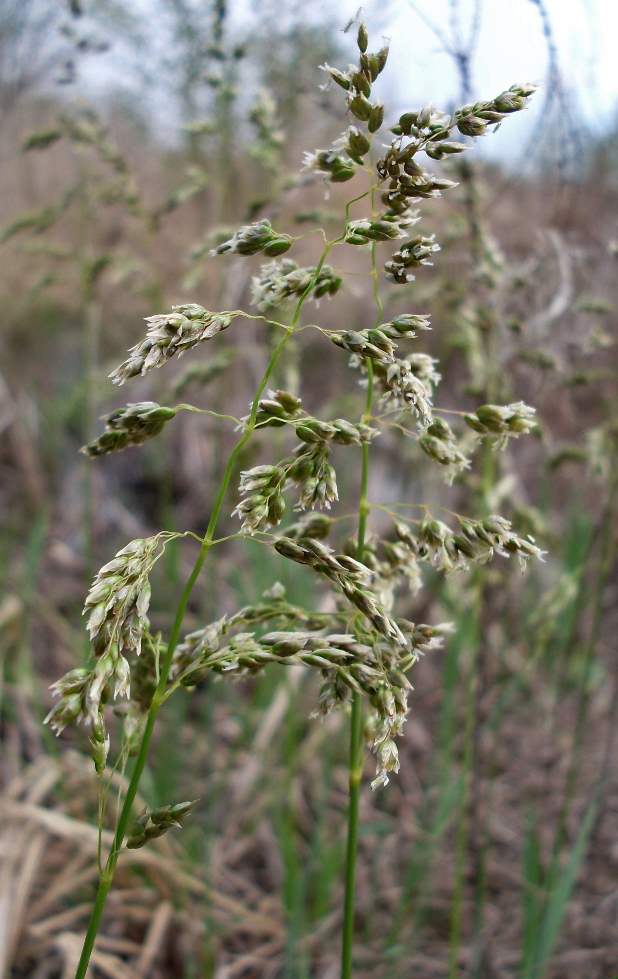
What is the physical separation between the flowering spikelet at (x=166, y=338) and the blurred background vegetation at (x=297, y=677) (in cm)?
81

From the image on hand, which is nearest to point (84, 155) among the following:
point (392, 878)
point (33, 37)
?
point (33, 37)

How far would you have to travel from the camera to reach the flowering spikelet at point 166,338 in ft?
2.47

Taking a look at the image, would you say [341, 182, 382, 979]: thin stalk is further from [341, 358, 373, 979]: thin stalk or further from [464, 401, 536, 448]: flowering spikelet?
[464, 401, 536, 448]: flowering spikelet

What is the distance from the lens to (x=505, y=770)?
10.3ft

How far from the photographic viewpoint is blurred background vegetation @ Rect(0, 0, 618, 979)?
6.26ft

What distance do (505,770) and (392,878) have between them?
32.4 inches

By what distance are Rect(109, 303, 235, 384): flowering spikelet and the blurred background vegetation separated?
808 mm

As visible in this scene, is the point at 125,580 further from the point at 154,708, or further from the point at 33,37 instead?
the point at 33,37

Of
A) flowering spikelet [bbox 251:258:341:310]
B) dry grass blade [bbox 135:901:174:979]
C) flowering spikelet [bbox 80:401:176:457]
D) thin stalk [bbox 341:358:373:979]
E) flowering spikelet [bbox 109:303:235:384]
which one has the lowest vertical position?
dry grass blade [bbox 135:901:174:979]

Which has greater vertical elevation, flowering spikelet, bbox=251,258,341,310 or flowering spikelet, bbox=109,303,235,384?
flowering spikelet, bbox=251,258,341,310

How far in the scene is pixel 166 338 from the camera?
0.76 m

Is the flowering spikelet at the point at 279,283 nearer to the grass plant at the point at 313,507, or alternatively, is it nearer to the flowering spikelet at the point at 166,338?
the grass plant at the point at 313,507

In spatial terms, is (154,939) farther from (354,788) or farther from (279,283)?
(279,283)

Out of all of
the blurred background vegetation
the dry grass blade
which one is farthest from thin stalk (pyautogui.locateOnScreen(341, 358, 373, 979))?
the dry grass blade
